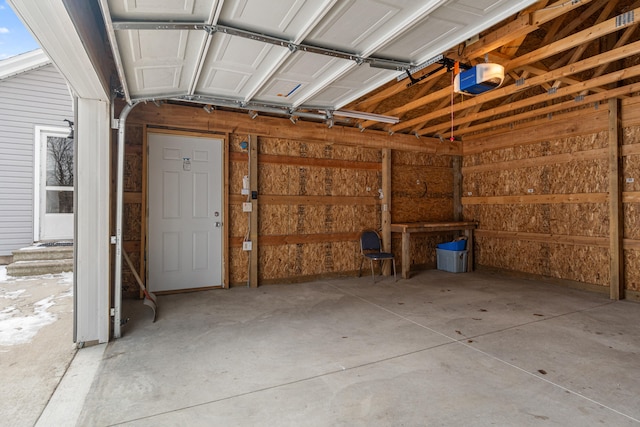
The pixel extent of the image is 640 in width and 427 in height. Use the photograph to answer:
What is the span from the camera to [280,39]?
2383 mm

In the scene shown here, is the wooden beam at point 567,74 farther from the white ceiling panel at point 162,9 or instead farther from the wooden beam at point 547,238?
the white ceiling panel at point 162,9

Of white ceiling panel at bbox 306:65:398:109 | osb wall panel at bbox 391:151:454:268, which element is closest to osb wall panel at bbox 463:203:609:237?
osb wall panel at bbox 391:151:454:268

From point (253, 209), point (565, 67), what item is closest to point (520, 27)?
point (565, 67)

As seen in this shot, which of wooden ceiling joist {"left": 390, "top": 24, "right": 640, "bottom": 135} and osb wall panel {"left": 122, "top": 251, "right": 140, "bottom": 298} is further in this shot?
osb wall panel {"left": 122, "top": 251, "right": 140, "bottom": 298}

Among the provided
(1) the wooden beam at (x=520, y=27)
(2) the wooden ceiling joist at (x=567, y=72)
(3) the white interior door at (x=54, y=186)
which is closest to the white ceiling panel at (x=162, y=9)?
(1) the wooden beam at (x=520, y=27)

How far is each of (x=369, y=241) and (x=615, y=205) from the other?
3.31 metres

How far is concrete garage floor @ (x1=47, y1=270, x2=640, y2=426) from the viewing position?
194 cm

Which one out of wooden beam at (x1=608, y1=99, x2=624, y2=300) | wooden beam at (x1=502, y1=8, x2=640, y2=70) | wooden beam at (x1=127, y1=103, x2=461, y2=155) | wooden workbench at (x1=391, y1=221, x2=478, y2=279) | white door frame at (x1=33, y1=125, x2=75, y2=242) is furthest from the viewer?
white door frame at (x1=33, y1=125, x2=75, y2=242)

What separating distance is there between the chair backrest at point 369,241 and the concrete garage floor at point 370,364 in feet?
4.58

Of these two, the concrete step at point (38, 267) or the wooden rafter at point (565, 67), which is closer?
the wooden rafter at point (565, 67)

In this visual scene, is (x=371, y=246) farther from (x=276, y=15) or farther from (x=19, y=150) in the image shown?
(x=19, y=150)

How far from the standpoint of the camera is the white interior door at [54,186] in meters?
6.39

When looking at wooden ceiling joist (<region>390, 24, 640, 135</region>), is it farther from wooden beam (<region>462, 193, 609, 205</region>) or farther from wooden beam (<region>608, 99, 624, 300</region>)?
wooden beam (<region>462, 193, 609, 205</region>)

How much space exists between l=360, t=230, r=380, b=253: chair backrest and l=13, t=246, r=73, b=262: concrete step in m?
5.05
